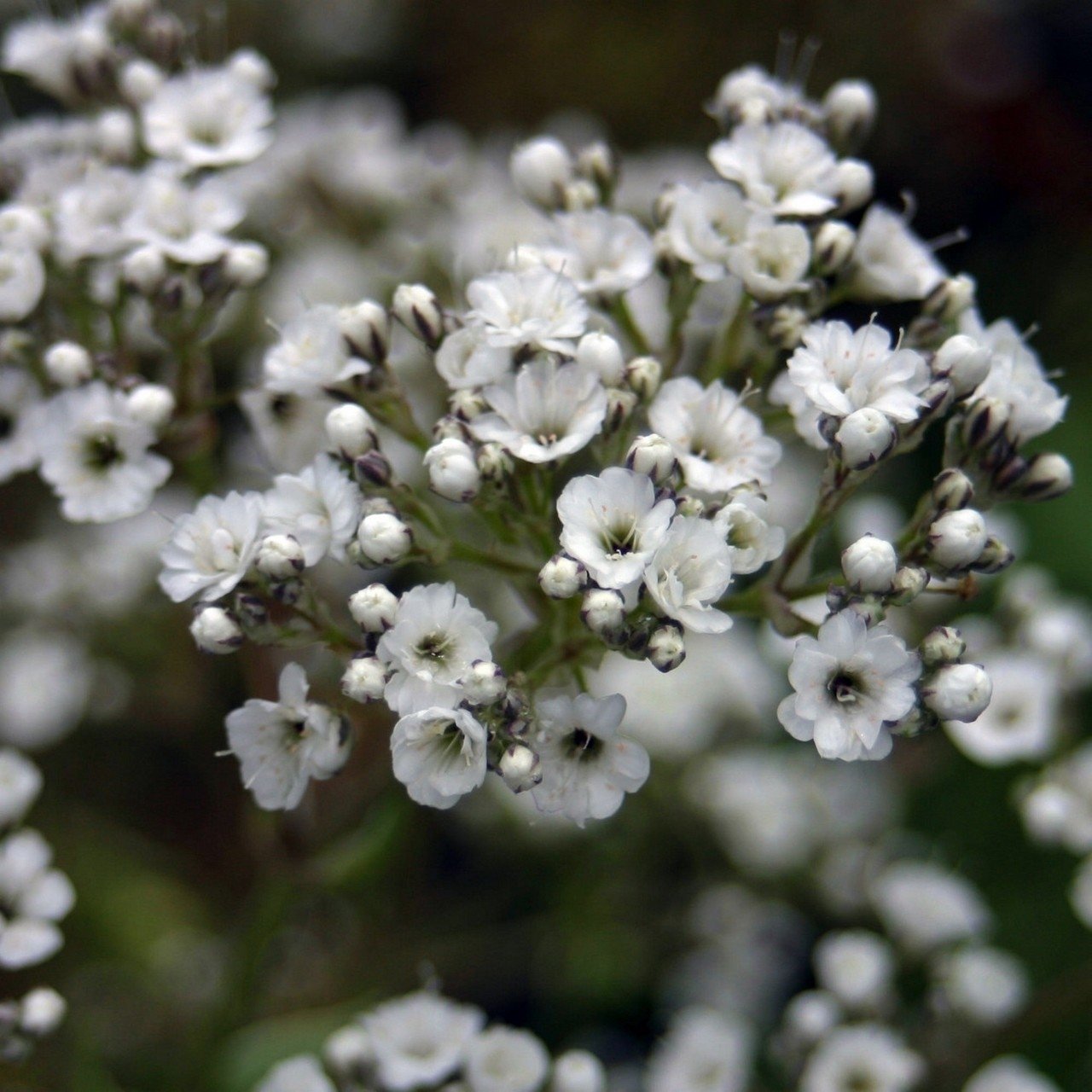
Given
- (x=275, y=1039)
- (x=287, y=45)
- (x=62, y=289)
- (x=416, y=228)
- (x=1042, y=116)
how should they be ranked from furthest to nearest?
(x=287, y=45)
(x=1042, y=116)
(x=416, y=228)
(x=275, y=1039)
(x=62, y=289)

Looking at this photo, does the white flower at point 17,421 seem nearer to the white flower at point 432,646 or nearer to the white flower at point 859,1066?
the white flower at point 432,646

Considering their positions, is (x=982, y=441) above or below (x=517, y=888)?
above

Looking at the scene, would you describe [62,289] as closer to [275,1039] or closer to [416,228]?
[416,228]

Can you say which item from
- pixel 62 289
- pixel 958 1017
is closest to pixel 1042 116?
pixel 958 1017

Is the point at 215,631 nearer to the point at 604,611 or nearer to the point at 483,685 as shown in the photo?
the point at 483,685

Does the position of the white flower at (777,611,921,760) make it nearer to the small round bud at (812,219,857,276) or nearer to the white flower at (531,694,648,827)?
the white flower at (531,694,648,827)

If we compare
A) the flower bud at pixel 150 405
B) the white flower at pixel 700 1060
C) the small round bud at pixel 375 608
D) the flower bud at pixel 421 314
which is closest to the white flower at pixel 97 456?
the flower bud at pixel 150 405

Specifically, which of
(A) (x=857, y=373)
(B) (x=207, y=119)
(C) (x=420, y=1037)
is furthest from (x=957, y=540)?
(B) (x=207, y=119)

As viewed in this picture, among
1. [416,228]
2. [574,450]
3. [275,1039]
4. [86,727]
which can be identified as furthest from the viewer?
[86,727]
